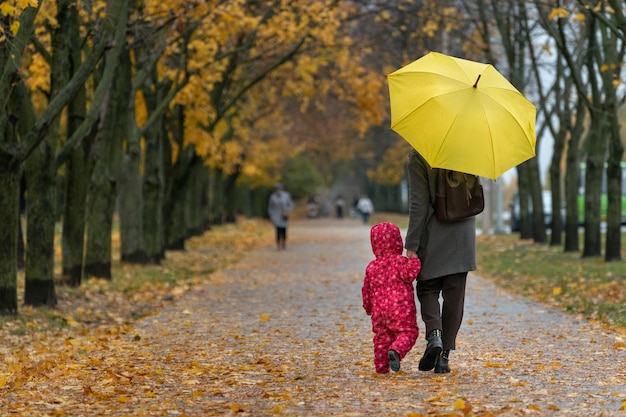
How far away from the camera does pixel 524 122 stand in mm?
8266

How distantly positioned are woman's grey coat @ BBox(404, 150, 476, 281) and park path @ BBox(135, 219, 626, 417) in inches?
30.2

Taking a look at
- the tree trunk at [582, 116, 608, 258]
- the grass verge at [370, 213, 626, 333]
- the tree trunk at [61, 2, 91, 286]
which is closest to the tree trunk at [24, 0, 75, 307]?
the tree trunk at [61, 2, 91, 286]

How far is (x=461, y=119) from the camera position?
26.3ft

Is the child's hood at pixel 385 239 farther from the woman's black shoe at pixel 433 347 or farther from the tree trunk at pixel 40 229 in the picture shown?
the tree trunk at pixel 40 229

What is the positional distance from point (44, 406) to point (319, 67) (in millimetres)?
24723

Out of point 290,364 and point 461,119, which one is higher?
point 461,119

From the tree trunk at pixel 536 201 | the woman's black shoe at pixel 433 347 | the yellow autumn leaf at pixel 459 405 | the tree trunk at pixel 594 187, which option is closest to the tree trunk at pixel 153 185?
the tree trunk at pixel 594 187

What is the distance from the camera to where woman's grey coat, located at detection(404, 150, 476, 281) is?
830 cm

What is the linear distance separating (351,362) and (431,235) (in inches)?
57.4

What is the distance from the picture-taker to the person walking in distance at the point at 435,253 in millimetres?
8320

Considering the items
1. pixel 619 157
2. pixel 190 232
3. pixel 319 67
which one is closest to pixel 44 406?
pixel 619 157

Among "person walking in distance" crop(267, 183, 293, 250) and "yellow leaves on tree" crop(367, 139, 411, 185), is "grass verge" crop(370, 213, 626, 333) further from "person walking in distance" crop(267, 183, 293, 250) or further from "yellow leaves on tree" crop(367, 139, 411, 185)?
"yellow leaves on tree" crop(367, 139, 411, 185)

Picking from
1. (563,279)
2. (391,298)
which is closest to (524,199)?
(563,279)

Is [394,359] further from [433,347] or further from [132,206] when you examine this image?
[132,206]
